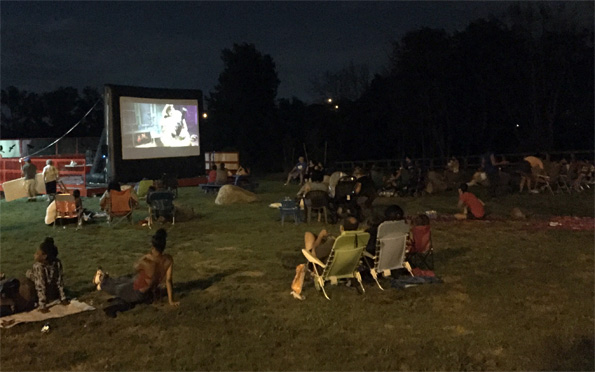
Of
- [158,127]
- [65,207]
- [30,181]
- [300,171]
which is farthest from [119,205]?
[158,127]

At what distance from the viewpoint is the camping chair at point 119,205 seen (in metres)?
10.7

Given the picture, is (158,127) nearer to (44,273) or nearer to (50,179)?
(50,179)

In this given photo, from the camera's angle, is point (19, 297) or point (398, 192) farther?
point (398, 192)

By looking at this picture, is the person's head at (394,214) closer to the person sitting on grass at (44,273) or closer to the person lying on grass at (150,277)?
the person lying on grass at (150,277)

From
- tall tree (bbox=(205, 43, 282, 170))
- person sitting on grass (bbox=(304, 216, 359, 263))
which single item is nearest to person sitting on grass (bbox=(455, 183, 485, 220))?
person sitting on grass (bbox=(304, 216, 359, 263))

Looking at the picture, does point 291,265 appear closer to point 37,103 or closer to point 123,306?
point 123,306

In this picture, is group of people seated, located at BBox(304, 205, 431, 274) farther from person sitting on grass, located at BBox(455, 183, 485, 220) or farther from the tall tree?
the tall tree

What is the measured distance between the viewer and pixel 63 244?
29.8ft

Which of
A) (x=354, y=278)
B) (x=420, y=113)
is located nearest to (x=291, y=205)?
(x=354, y=278)

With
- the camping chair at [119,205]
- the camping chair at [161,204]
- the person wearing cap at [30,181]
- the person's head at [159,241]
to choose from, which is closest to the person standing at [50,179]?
the person wearing cap at [30,181]

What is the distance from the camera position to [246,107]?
3819 cm

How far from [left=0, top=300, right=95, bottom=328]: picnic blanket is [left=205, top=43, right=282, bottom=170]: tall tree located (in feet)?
98.2

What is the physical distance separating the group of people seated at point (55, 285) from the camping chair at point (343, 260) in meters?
1.53

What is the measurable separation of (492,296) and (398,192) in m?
9.27
